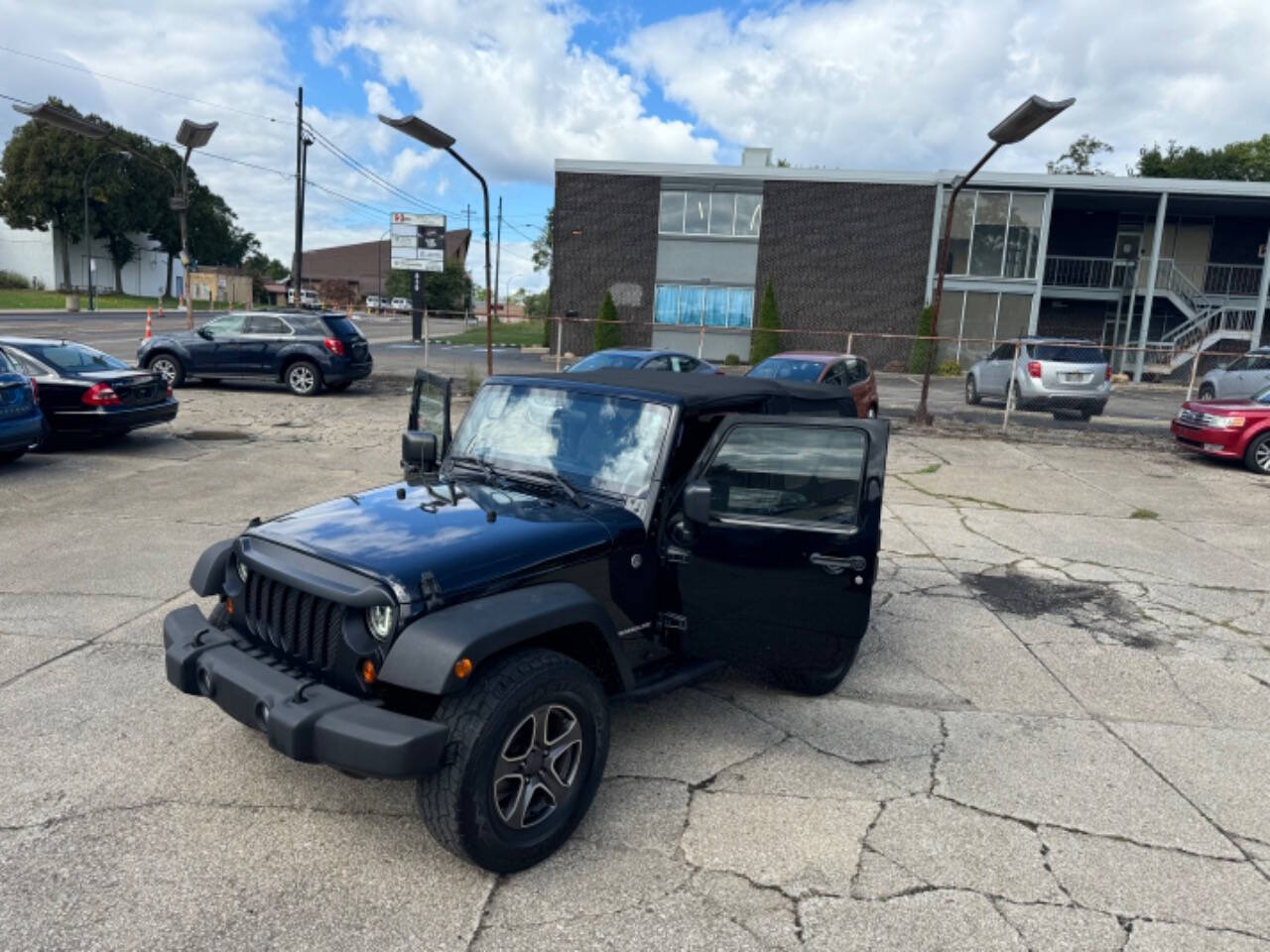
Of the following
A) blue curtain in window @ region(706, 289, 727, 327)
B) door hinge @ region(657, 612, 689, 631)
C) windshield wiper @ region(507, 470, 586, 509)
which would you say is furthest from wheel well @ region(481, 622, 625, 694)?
blue curtain in window @ region(706, 289, 727, 327)

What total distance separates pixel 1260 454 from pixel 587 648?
12.6 m

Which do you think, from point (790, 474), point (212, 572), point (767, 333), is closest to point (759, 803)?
point (790, 474)

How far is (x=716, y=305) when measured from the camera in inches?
1265

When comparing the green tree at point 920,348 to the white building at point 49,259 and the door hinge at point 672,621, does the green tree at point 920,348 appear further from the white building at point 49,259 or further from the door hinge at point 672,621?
the white building at point 49,259

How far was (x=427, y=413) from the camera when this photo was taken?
17.7 feet

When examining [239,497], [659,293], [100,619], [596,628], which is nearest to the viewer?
[596,628]

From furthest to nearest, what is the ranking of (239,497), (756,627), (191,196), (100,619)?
(191,196), (239,497), (100,619), (756,627)

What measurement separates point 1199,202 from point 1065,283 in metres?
4.74

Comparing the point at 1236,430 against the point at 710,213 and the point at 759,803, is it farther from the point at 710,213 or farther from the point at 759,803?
the point at 710,213

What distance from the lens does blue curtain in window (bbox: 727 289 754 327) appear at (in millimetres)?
31844

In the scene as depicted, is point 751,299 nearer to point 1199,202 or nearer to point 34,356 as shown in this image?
point 1199,202

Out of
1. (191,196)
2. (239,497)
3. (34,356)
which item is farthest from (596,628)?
(191,196)

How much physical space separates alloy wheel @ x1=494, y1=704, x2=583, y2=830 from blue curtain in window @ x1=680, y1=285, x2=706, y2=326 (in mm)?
29799

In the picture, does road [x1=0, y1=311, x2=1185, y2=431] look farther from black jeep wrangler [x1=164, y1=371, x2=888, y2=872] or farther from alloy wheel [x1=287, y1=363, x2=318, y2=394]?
black jeep wrangler [x1=164, y1=371, x2=888, y2=872]
